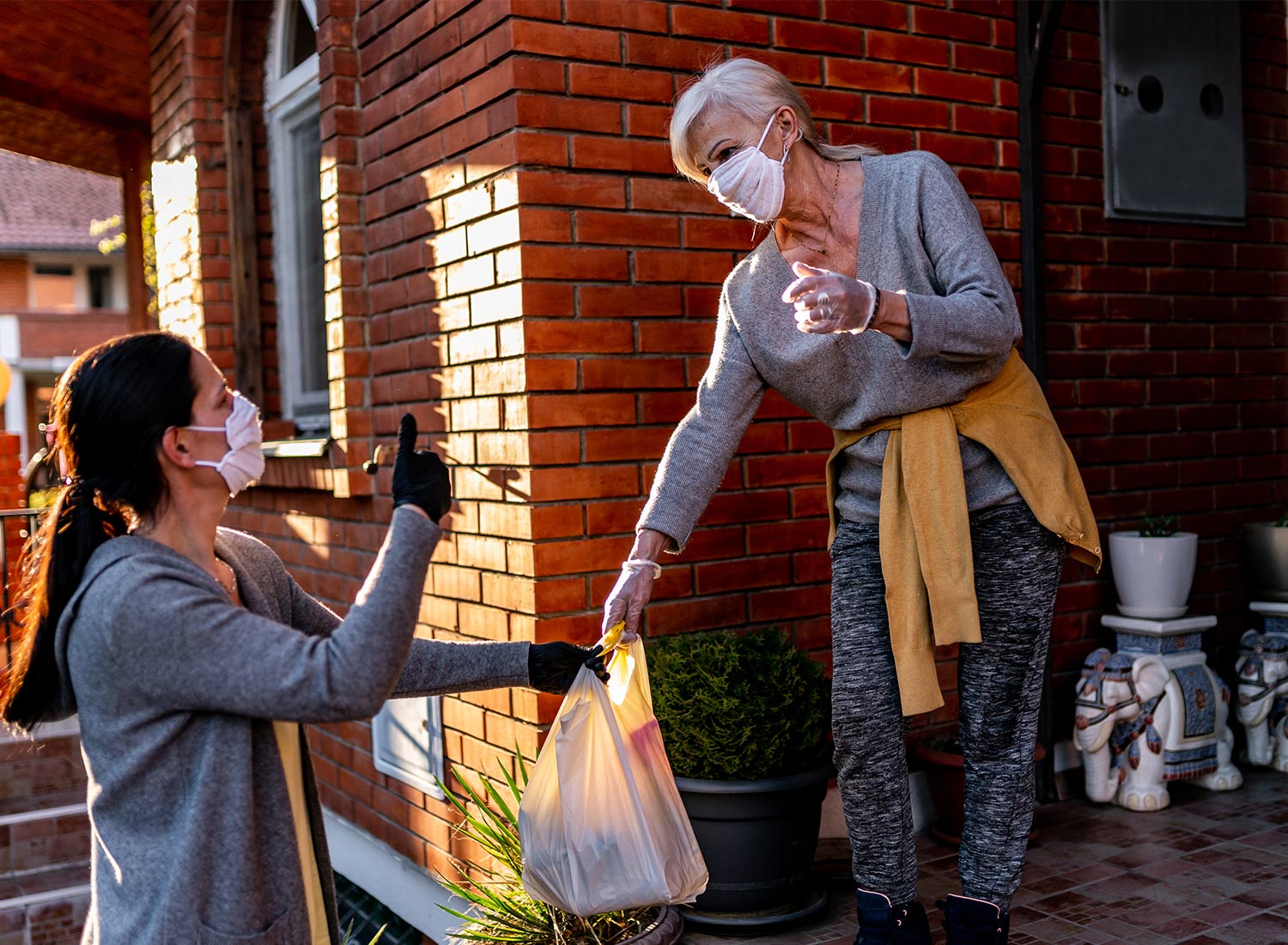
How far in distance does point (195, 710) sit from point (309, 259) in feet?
13.5

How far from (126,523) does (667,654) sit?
171cm

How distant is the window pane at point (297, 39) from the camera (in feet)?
18.0

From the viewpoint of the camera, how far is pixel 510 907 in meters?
3.18

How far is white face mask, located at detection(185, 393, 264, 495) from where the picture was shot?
1913mm

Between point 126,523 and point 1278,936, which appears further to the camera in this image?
point 1278,936

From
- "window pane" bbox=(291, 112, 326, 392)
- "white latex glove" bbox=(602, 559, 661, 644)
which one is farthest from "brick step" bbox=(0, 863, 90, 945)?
"white latex glove" bbox=(602, 559, 661, 644)

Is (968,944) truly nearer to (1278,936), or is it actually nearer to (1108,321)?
(1278,936)

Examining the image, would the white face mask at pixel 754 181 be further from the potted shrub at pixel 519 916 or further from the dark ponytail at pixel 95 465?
the potted shrub at pixel 519 916

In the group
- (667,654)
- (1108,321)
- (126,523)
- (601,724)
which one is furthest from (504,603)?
(1108,321)

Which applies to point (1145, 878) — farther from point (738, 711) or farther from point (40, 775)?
point (40, 775)

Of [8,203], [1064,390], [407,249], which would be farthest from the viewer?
[8,203]

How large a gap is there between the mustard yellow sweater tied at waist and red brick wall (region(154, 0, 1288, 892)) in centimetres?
112

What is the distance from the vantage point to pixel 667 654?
3.33 m

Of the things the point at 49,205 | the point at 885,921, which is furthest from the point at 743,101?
the point at 49,205
